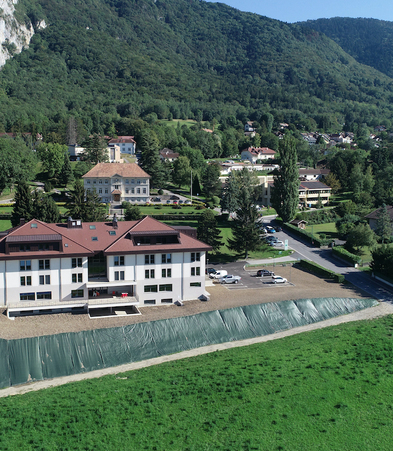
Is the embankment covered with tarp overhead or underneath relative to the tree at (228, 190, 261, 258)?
underneath

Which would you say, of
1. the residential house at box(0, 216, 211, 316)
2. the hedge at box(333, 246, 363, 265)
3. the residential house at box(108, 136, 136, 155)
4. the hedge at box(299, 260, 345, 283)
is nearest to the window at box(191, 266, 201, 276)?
the residential house at box(0, 216, 211, 316)

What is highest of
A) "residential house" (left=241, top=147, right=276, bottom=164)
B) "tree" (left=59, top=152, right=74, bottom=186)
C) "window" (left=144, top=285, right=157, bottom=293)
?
"residential house" (left=241, top=147, right=276, bottom=164)

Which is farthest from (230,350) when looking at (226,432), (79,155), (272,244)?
(79,155)

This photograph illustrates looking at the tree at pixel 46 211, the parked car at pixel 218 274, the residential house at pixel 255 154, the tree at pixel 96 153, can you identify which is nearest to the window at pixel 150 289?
the parked car at pixel 218 274

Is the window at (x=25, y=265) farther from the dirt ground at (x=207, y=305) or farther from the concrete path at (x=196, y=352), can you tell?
the concrete path at (x=196, y=352)

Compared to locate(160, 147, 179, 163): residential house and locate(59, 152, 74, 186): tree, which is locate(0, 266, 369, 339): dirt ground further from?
locate(160, 147, 179, 163): residential house

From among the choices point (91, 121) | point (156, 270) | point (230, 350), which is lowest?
point (230, 350)

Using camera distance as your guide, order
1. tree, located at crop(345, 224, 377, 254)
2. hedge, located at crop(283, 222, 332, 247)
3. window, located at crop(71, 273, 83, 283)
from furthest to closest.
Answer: hedge, located at crop(283, 222, 332, 247), tree, located at crop(345, 224, 377, 254), window, located at crop(71, 273, 83, 283)

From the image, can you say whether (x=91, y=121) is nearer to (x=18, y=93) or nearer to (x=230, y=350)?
(x=18, y=93)
